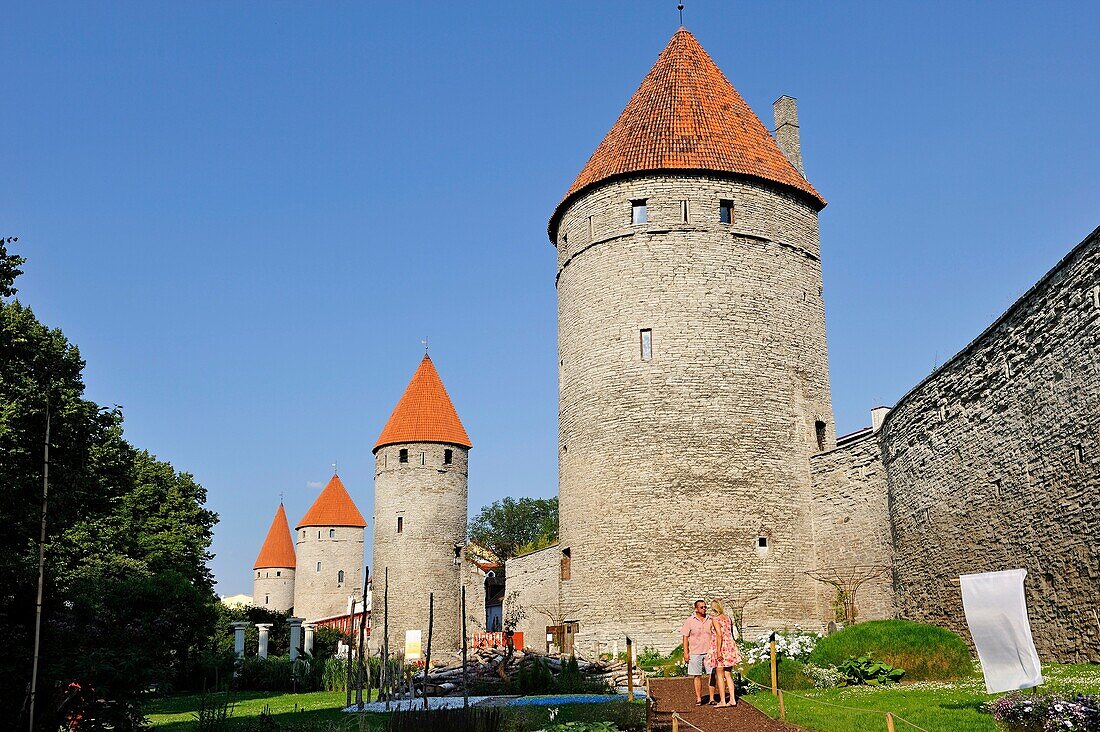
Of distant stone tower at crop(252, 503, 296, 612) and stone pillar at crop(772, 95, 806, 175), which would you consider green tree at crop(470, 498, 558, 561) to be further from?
stone pillar at crop(772, 95, 806, 175)

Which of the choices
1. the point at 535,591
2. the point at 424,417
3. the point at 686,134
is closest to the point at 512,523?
the point at 424,417

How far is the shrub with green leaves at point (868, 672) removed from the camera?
1348 cm

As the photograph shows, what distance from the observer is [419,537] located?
3950 cm

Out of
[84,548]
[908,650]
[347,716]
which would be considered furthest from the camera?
[84,548]

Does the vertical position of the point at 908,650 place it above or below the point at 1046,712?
above

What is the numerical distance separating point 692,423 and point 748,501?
2.07 m

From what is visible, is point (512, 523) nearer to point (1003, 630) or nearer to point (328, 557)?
point (328, 557)

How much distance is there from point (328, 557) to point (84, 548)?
31.5 meters

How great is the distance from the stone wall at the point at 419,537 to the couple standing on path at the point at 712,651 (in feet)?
89.3

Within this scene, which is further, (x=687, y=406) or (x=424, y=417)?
(x=424, y=417)

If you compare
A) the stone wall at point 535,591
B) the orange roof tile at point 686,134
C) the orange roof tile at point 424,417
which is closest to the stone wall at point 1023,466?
the orange roof tile at point 686,134

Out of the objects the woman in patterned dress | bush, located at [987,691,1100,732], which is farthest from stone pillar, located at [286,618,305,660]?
bush, located at [987,691,1100,732]

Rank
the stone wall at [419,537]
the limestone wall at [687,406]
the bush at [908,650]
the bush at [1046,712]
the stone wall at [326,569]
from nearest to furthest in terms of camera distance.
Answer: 1. the bush at [1046,712]
2. the bush at [908,650]
3. the limestone wall at [687,406]
4. the stone wall at [419,537]
5. the stone wall at [326,569]

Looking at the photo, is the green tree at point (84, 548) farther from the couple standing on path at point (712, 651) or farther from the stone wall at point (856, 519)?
the stone wall at point (856, 519)
